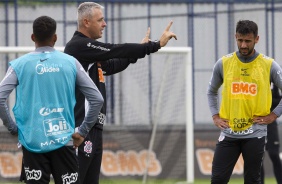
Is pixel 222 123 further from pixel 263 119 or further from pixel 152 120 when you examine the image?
pixel 152 120

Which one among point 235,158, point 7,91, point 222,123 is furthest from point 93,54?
point 235,158

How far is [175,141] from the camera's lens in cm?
1463

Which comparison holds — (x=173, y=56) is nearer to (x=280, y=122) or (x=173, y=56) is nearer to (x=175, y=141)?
(x=175, y=141)

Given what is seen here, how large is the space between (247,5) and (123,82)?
15.0ft

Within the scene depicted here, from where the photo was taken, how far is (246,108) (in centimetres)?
869

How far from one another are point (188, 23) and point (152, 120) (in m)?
3.58

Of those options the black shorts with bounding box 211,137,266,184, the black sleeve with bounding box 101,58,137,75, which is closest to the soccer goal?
the black shorts with bounding box 211,137,266,184

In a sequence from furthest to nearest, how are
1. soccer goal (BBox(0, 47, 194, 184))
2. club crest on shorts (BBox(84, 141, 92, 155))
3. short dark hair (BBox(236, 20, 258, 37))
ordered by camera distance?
soccer goal (BBox(0, 47, 194, 184)) < short dark hair (BBox(236, 20, 258, 37)) < club crest on shorts (BBox(84, 141, 92, 155))

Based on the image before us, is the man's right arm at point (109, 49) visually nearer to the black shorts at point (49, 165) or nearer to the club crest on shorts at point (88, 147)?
the club crest on shorts at point (88, 147)

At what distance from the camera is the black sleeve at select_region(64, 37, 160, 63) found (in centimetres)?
778

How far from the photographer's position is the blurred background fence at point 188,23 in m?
16.3

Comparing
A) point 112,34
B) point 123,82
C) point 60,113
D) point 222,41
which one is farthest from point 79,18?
point 222,41

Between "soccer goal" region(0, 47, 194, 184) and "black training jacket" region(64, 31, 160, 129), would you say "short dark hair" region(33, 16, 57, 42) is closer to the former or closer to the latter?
"black training jacket" region(64, 31, 160, 129)

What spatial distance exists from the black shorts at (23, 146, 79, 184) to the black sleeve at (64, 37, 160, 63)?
1.22m
